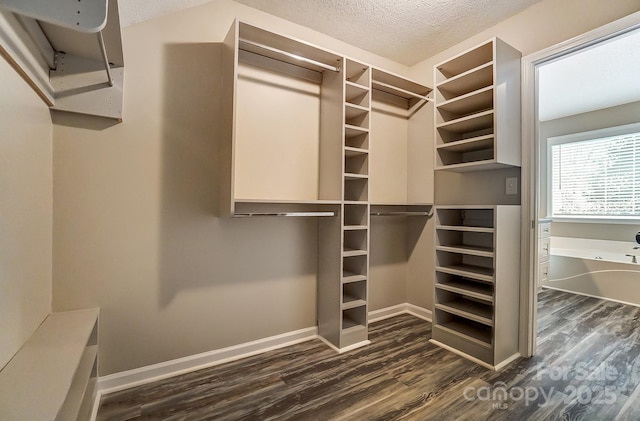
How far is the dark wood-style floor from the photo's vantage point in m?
1.53

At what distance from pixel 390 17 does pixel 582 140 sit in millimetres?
4175

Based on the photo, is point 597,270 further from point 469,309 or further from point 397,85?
point 397,85

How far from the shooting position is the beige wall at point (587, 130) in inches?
152

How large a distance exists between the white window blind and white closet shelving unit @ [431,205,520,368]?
3369 millimetres

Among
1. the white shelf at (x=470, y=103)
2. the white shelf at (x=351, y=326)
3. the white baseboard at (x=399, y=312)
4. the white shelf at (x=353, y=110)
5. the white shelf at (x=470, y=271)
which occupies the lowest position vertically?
the white baseboard at (x=399, y=312)

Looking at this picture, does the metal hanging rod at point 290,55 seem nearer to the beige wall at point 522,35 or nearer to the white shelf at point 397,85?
the white shelf at point 397,85

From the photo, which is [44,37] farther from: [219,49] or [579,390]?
[579,390]

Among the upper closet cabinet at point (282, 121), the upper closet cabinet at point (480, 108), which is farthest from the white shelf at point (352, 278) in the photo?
the upper closet cabinet at point (480, 108)

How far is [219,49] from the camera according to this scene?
199 cm

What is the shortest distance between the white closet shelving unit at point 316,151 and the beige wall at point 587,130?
12.5 feet

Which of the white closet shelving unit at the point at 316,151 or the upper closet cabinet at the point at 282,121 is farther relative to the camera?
the white closet shelving unit at the point at 316,151

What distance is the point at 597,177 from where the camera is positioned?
167 inches

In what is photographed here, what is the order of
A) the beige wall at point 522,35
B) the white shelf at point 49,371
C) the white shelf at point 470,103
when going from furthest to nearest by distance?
the white shelf at point 470,103 < the beige wall at point 522,35 < the white shelf at point 49,371

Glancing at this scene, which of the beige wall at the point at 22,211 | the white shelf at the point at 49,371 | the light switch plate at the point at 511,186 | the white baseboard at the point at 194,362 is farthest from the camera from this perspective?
the light switch plate at the point at 511,186
